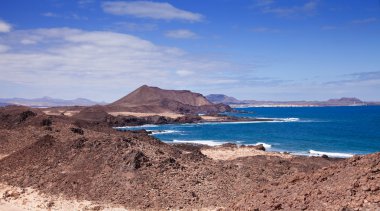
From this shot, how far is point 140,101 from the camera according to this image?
481ft

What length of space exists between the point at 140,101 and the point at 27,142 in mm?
117827

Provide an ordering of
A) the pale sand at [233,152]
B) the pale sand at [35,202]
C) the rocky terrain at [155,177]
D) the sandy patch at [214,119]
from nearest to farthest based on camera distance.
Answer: the rocky terrain at [155,177]
the pale sand at [35,202]
the pale sand at [233,152]
the sandy patch at [214,119]

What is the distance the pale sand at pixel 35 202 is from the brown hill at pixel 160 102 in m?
98.6

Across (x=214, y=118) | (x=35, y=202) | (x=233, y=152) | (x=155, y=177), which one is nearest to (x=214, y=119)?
(x=214, y=118)

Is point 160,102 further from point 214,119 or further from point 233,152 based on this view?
point 233,152

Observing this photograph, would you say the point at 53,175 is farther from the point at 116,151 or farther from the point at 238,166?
the point at 238,166

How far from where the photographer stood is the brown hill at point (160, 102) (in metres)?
125

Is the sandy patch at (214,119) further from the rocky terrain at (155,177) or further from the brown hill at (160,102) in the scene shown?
the rocky terrain at (155,177)

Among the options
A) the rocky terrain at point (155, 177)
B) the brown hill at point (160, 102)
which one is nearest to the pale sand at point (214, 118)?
the brown hill at point (160, 102)

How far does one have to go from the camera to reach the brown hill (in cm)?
12512

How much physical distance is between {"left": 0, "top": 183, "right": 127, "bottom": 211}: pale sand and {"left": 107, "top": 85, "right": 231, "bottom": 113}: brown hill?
98.6m

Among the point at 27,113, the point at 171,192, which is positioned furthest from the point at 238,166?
the point at 27,113

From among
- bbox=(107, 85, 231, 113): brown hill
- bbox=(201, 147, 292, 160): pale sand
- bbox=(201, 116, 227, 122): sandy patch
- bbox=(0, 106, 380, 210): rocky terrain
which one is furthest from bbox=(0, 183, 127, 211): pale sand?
bbox=(107, 85, 231, 113): brown hill

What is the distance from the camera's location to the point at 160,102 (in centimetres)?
14238
